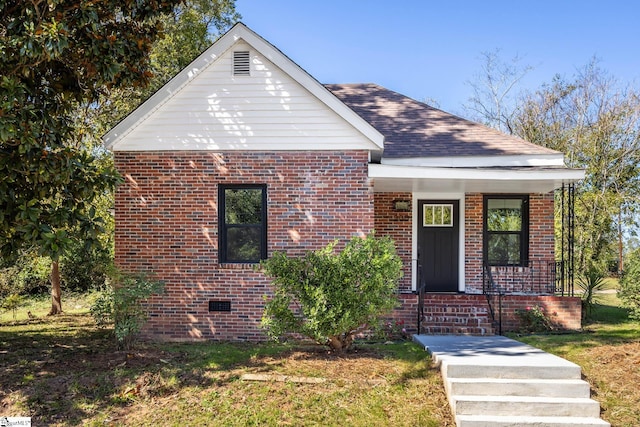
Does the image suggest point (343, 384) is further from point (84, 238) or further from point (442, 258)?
point (442, 258)

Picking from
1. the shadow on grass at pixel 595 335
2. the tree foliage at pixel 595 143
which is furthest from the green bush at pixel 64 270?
the tree foliage at pixel 595 143

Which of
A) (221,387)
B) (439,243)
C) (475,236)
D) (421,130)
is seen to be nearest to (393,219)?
(439,243)

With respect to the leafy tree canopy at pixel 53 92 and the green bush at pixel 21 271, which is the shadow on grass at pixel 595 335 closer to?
A: the leafy tree canopy at pixel 53 92

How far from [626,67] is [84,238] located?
24909mm

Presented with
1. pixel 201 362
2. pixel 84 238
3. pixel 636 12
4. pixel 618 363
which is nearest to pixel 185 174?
pixel 84 238

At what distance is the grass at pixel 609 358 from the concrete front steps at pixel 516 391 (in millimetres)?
291

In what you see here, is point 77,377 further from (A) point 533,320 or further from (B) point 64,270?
(A) point 533,320

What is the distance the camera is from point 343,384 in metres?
5.61

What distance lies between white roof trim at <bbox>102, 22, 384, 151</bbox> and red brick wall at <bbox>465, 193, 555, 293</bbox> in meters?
3.35

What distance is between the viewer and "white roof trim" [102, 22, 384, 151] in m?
8.26

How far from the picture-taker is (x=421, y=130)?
10.7 m

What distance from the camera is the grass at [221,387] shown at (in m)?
5.03

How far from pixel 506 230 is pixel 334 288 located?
578cm

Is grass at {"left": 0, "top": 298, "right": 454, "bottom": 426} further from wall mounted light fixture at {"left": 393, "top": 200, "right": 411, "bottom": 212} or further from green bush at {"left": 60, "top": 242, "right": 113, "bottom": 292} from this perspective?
wall mounted light fixture at {"left": 393, "top": 200, "right": 411, "bottom": 212}
